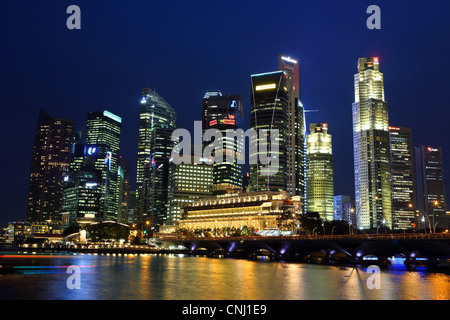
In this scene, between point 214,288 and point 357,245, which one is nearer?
point 214,288

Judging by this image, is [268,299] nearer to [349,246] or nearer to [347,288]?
[347,288]

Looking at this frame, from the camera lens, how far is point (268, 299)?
54.2m

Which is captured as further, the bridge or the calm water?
the bridge

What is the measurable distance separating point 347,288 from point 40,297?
44.1 metres

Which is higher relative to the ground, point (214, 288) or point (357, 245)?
point (357, 245)

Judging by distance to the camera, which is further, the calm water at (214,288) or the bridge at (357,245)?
the bridge at (357,245)

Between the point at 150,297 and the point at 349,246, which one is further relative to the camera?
the point at 349,246
